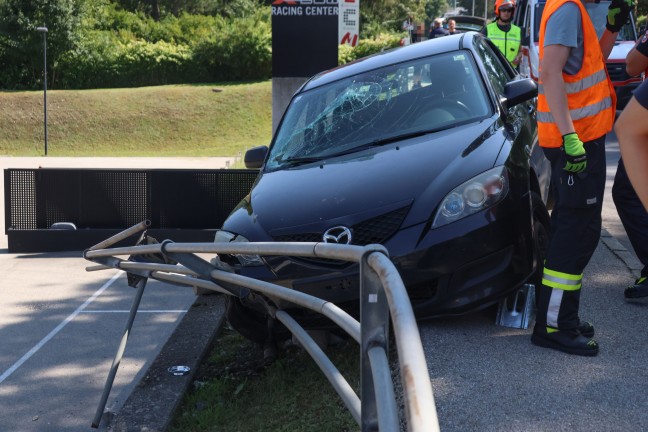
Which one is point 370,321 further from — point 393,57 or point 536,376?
point 393,57

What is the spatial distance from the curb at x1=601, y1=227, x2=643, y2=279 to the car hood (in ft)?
4.63

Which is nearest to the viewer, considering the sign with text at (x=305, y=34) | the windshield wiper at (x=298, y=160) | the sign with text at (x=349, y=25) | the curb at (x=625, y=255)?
the windshield wiper at (x=298, y=160)

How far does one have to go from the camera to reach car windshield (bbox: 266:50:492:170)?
566cm

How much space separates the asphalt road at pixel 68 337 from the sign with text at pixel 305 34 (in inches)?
155

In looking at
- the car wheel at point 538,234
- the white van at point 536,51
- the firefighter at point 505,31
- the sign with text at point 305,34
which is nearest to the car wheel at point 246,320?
the car wheel at point 538,234

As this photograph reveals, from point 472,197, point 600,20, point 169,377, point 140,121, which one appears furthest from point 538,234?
point 140,121

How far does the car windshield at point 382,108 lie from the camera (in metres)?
5.66

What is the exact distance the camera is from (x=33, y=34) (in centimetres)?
4228

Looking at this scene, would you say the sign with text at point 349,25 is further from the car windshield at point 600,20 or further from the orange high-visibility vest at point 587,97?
the orange high-visibility vest at point 587,97

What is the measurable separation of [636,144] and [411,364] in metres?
1.63

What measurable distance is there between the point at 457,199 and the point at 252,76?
39.9 m

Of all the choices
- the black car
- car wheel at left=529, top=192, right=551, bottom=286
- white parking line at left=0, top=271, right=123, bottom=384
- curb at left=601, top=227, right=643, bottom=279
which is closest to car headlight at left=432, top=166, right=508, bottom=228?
the black car

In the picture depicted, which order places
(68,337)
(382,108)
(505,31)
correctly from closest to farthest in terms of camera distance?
(382,108) < (68,337) < (505,31)

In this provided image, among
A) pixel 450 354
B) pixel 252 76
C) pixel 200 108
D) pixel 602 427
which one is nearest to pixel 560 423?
pixel 602 427
